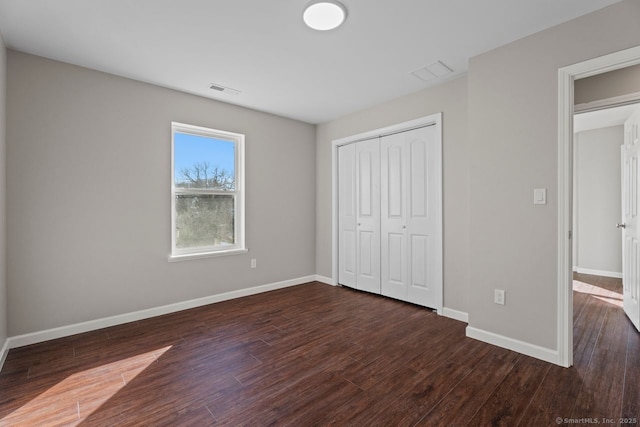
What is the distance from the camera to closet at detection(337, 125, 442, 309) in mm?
3389

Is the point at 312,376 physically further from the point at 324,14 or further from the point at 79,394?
the point at 324,14

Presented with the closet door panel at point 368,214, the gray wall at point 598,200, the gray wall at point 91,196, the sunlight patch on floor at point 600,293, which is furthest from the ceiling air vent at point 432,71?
the gray wall at point 598,200

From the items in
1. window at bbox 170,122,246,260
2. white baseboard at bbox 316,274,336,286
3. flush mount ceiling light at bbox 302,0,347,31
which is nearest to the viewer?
flush mount ceiling light at bbox 302,0,347,31

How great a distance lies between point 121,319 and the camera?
3.02 meters

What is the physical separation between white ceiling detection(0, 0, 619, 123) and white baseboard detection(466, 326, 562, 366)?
243 cm

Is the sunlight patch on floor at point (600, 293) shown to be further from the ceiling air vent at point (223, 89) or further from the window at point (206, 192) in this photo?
the ceiling air vent at point (223, 89)

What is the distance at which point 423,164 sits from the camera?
11.4ft

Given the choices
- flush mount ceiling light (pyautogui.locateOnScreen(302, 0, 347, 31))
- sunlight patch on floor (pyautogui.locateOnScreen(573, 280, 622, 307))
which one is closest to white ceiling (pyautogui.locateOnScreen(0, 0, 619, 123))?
flush mount ceiling light (pyautogui.locateOnScreen(302, 0, 347, 31))

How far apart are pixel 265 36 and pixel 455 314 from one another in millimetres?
3182

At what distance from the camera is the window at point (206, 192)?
3.51 m

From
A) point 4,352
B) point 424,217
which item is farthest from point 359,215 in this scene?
point 4,352

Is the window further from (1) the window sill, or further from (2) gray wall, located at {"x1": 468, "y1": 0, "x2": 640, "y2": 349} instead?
(2) gray wall, located at {"x1": 468, "y1": 0, "x2": 640, "y2": 349}

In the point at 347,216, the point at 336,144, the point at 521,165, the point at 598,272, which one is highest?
the point at 336,144

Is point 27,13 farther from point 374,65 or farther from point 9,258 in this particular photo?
point 374,65
